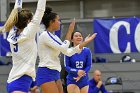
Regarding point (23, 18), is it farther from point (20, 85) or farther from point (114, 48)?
point (114, 48)

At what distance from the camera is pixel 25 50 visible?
3291 mm

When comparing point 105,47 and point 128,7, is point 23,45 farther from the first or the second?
point 128,7

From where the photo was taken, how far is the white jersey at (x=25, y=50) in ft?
10.7

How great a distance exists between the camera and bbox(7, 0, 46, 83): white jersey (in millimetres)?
3260

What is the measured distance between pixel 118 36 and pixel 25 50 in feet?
21.3

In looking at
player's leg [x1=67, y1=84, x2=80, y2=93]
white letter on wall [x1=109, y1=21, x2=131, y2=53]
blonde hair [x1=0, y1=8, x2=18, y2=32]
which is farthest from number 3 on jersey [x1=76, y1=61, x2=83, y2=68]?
white letter on wall [x1=109, y1=21, x2=131, y2=53]

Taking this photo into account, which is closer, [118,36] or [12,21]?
[12,21]

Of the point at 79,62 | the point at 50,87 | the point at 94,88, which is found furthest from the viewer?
the point at 94,88

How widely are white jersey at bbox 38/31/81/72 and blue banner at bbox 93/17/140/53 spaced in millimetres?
5520

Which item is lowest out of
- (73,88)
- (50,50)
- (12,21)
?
(73,88)

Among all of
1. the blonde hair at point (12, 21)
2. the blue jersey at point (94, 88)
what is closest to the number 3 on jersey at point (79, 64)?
the blue jersey at point (94, 88)

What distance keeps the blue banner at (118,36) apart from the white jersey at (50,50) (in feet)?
18.1

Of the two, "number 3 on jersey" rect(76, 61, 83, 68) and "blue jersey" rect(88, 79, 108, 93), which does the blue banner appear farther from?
"number 3 on jersey" rect(76, 61, 83, 68)

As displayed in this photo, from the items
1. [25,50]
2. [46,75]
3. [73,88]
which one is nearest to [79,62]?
[73,88]
